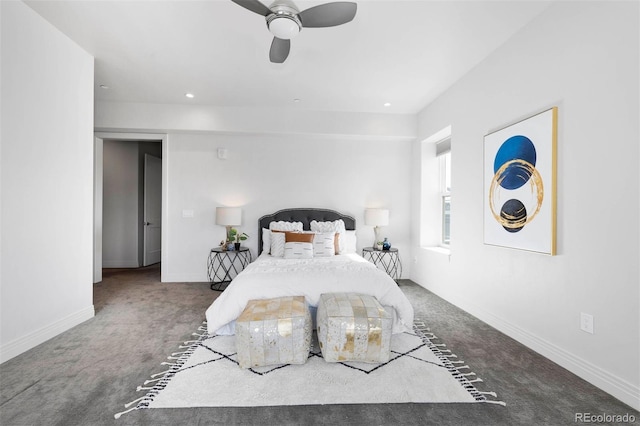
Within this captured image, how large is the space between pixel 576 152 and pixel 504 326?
1.70 metres

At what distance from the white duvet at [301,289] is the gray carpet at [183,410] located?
392 millimetres

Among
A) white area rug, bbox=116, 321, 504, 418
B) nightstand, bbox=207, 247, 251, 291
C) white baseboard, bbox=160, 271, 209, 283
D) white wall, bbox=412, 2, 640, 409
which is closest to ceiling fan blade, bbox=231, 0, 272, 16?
white wall, bbox=412, 2, 640, 409

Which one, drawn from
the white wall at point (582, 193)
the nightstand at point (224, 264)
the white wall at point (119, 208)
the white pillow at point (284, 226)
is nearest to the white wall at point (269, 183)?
the nightstand at point (224, 264)

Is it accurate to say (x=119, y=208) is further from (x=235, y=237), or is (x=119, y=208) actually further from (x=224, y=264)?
(x=235, y=237)

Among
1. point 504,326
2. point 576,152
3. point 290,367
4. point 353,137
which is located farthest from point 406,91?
point 290,367

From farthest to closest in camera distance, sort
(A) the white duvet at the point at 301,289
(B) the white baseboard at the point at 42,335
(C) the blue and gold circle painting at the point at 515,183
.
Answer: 1. (A) the white duvet at the point at 301,289
2. (C) the blue and gold circle painting at the point at 515,183
3. (B) the white baseboard at the point at 42,335

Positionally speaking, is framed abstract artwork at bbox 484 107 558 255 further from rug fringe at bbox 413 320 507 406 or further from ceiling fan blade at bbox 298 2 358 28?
ceiling fan blade at bbox 298 2 358 28

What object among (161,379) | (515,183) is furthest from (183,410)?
(515,183)

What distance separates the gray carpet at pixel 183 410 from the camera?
1679mm

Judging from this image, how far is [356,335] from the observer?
2189 millimetres

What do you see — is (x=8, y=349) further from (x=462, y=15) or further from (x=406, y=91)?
(x=406, y=91)

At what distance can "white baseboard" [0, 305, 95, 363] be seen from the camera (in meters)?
2.34

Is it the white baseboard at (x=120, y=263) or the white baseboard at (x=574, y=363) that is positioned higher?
the white baseboard at (x=120, y=263)

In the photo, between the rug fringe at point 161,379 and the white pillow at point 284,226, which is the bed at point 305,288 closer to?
the rug fringe at point 161,379
